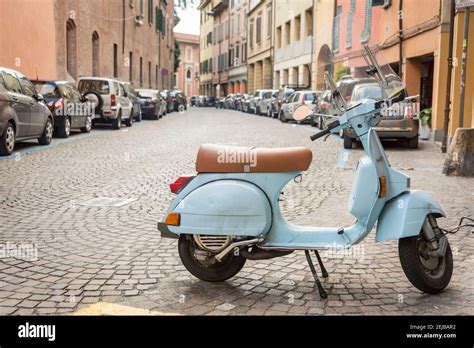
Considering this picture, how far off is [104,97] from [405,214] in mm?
18355

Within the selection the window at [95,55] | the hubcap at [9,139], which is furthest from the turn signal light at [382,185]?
the window at [95,55]

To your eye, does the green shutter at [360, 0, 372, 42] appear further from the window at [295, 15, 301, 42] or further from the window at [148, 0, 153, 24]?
the window at [148, 0, 153, 24]

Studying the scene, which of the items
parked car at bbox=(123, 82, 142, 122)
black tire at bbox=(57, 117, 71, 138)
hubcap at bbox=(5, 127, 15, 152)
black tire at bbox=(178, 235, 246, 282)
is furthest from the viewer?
parked car at bbox=(123, 82, 142, 122)

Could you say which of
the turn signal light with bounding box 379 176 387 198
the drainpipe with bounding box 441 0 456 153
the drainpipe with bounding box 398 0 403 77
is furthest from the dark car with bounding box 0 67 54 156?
the drainpipe with bounding box 398 0 403 77

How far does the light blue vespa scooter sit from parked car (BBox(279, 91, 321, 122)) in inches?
834

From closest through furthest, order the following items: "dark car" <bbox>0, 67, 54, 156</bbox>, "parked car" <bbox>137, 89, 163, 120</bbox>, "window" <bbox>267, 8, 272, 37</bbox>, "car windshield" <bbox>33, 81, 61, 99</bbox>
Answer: "dark car" <bbox>0, 67, 54, 156</bbox>, "car windshield" <bbox>33, 81, 61, 99</bbox>, "parked car" <bbox>137, 89, 163, 120</bbox>, "window" <bbox>267, 8, 272, 37</bbox>

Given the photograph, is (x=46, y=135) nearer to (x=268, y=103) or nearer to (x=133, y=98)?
(x=133, y=98)

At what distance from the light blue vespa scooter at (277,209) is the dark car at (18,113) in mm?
8725

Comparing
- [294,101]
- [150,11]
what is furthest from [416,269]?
[150,11]

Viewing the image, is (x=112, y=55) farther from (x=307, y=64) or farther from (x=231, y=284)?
(x=231, y=284)

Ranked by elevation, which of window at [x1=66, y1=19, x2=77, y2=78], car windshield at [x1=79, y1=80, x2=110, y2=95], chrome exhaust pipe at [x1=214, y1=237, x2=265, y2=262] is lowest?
chrome exhaust pipe at [x1=214, y1=237, x2=265, y2=262]

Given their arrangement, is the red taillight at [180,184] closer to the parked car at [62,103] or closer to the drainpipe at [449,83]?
the drainpipe at [449,83]

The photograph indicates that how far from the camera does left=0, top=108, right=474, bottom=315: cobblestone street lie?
400 centimetres
